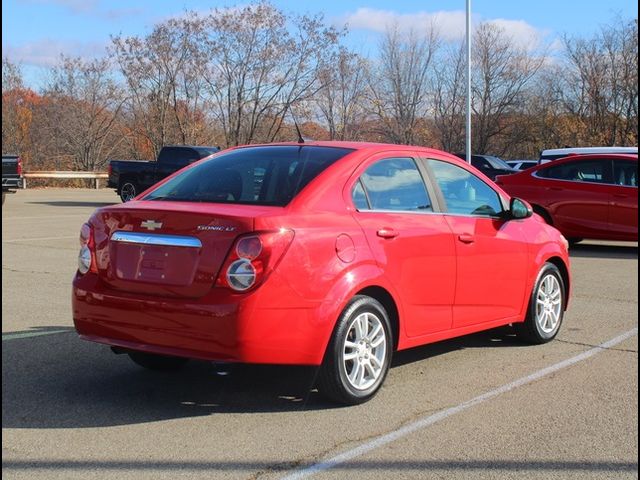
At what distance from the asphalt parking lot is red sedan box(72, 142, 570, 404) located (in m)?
0.33

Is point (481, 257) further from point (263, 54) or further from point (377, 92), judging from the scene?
point (377, 92)

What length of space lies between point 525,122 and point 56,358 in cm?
4291

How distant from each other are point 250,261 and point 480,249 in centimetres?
218

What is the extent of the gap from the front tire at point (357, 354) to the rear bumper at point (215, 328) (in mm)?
147

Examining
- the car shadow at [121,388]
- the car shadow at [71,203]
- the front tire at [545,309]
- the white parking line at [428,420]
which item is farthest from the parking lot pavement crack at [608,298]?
the car shadow at [71,203]

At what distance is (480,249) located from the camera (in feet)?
19.4

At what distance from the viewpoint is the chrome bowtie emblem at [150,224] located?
184 inches

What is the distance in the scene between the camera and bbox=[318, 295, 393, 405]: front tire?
15.5ft

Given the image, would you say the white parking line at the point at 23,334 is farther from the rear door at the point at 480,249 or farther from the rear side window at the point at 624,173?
the rear side window at the point at 624,173

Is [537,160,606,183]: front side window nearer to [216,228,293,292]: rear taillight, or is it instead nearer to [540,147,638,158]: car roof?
[540,147,638,158]: car roof

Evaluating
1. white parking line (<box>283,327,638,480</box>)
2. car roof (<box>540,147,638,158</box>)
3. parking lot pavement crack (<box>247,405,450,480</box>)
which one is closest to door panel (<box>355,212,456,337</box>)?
white parking line (<box>283,327,638,480</box>)

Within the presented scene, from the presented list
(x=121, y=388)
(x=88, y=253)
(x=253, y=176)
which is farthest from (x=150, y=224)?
(x=121, y=388)

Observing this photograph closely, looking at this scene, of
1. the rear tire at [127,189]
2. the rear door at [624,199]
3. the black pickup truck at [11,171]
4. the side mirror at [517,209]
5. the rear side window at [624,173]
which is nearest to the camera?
the side mirror at [517,209]

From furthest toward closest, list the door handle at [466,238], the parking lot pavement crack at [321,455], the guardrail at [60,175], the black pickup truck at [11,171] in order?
the guardrail at [60,175] < the black pickup truck at [11,171] < the door handle at [466,238] < the parking lot pavement crack at [321,455]
